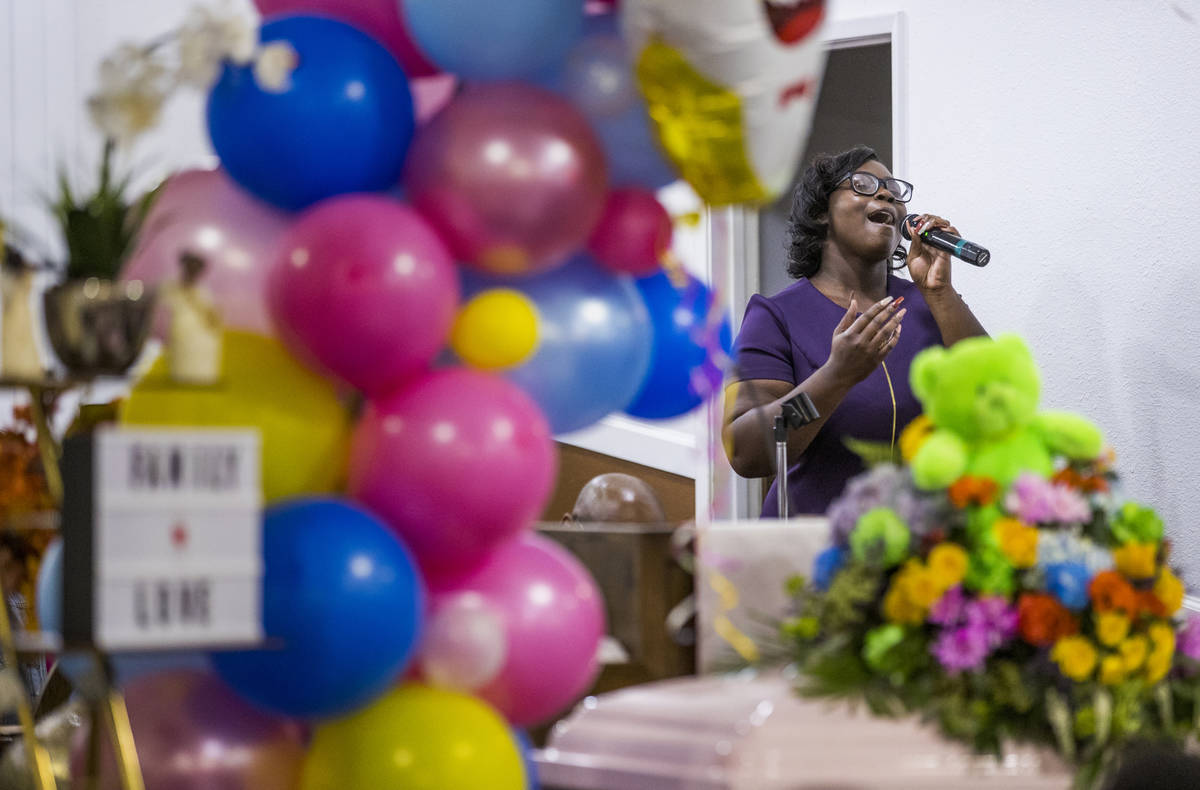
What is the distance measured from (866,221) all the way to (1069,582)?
4.73ft

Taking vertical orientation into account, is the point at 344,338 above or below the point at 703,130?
below

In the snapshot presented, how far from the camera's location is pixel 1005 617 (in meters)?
1.94

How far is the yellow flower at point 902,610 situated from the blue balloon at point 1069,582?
0.17 metres

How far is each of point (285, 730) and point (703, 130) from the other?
32.9 inches

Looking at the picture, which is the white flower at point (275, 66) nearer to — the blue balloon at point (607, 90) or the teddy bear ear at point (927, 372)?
the blue balloon at point (607, 90)

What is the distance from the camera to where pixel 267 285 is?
68.3 inches

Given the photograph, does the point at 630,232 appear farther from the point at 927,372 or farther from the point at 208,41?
the point at 208,41

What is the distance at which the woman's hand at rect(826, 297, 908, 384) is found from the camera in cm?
289

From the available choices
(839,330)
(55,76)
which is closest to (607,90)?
(839,330)

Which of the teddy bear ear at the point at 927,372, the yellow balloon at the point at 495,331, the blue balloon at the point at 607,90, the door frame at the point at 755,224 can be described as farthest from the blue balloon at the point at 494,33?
the door frame at the point at 755,224

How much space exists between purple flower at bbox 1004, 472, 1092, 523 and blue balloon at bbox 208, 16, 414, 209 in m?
0.89

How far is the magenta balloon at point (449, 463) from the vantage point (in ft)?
5.50

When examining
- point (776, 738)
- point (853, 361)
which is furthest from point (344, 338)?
point (853, 361)

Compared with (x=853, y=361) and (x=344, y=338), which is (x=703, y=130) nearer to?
(x=344, y=338)
